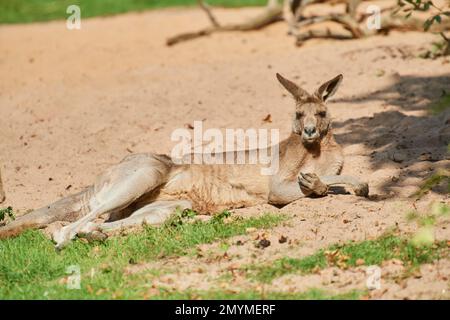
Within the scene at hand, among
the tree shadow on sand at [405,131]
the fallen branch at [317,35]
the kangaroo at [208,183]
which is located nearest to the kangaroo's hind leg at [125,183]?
the kangaroo at [208,183]

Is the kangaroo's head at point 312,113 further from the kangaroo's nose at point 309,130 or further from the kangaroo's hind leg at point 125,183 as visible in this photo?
the kangaroo's hind leg at point 125,183

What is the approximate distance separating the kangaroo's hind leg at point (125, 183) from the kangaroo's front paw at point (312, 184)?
54.8 inches

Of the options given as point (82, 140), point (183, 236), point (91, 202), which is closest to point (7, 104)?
point (82, 140)

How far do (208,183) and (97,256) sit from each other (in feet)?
5.62

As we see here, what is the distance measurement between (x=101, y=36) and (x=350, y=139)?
789 cm

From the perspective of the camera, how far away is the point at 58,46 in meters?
16.0

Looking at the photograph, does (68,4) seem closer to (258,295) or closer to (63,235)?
(63,235)

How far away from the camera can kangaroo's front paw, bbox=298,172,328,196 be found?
817cm

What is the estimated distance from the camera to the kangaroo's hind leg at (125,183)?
8.35 meters

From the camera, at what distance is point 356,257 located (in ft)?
22.3

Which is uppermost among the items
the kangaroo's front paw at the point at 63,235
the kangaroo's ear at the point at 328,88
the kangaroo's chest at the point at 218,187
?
the kangaroo's ear at the point at 328,88

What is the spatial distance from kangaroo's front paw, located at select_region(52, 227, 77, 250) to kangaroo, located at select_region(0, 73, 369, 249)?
18 cm

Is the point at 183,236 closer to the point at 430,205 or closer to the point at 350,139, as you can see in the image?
the point at 430,205

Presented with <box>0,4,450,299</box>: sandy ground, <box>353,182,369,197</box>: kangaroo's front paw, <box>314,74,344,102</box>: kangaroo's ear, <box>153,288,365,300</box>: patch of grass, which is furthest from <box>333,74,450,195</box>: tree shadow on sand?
<box>153,288,365,300</box>: patch of grass
